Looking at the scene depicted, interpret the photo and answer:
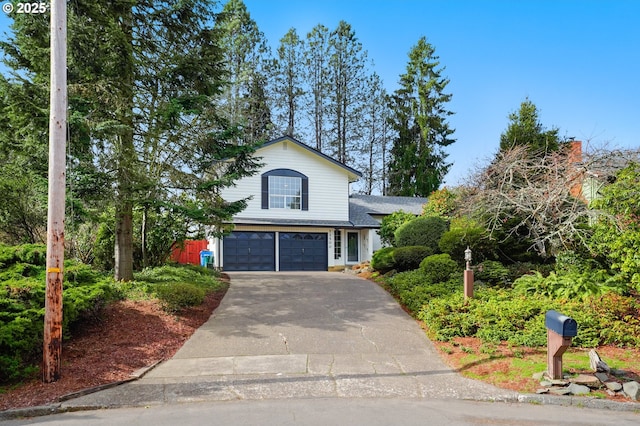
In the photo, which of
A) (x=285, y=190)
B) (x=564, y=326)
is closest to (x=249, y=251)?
(x=285, y=190)

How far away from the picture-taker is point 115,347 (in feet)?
23.9

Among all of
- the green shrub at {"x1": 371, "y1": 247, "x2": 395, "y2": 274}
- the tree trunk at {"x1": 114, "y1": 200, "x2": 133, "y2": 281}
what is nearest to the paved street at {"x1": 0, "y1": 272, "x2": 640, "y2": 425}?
the tree trunk at {"x1": 114, "y1": 200, "x2": 133, "y2": 281}

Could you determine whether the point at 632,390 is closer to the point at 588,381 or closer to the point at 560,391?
the point at 588,381

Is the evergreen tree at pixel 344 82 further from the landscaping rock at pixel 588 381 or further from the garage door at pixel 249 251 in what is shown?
the landscaping rock at pixel 588 381

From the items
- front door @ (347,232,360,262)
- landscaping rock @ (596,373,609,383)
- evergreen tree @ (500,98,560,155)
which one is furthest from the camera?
front door @ (347,232,360,262)

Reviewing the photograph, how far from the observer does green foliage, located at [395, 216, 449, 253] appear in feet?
51.5

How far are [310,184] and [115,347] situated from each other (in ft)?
48.0

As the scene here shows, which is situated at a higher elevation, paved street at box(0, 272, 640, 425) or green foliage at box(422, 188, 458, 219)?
green foliage at box(422, 188, 458, 219)

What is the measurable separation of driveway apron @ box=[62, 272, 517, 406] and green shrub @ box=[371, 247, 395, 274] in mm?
3967

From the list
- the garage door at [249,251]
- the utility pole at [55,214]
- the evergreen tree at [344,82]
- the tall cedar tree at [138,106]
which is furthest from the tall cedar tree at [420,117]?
the utility pole at [55,214]

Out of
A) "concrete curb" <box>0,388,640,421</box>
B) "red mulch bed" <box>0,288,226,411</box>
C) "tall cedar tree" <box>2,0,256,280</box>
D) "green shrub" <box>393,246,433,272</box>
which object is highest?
"tall cedar tree" <box>2,0,256,280</box>

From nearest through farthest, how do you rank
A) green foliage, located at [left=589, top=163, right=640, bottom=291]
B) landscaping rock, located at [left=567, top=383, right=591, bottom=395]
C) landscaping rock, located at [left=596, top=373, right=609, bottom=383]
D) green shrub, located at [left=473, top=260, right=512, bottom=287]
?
landscaping rock, located at [left=567, top=383, right=591, bottom=395] → landscaping rock, located at [left=596, top=373, right=609, bottom=383] → green foliage, located at [left=589, top=163, right=640, bottom=291] → green shrub, located at [left=473, top=260, right=512, bottom=287]

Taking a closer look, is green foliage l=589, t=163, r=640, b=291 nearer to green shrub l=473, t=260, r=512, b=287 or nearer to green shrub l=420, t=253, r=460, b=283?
green shrub l=473, t=260, r=512, b=287

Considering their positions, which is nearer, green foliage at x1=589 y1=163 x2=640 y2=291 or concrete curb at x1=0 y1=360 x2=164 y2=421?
concrete curb at x1=0 y1=360 x2=164 y2=421
